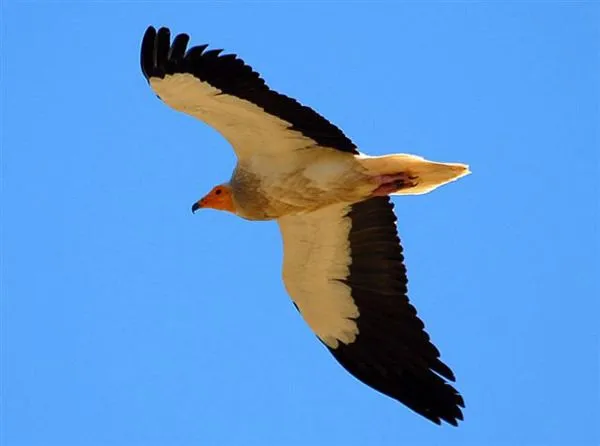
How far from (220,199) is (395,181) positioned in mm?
1538

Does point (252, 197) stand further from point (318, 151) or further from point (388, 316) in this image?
point (388, 316)

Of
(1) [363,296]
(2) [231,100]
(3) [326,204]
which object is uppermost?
(2) [231,100]

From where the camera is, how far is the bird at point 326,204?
9.66 meters

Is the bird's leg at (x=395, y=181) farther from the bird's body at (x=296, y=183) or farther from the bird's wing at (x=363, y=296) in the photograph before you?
the bird's wing at (x=363, y=296)

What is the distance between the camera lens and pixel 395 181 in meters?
10.2

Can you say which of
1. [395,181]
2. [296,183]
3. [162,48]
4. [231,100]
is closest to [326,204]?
[296,183]

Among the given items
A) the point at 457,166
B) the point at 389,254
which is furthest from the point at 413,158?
the point at 389,254

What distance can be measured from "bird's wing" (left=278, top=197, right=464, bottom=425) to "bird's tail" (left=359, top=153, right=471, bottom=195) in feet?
2.17

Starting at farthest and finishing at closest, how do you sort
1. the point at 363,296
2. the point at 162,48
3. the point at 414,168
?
the point at 363,296
the point at 414,168
the point at 162,48

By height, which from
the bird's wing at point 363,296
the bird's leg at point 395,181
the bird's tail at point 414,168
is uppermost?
the bird's tail at point 414,168

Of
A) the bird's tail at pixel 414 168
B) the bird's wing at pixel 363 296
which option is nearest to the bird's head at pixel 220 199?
the bird's wing at pixel 363 296

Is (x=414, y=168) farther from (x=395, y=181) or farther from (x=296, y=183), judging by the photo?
(x=296, y=183)

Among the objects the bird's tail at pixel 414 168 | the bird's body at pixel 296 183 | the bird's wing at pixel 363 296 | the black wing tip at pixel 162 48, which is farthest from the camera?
the bird's wing at pixel 363 296

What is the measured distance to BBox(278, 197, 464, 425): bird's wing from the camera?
1058cm
